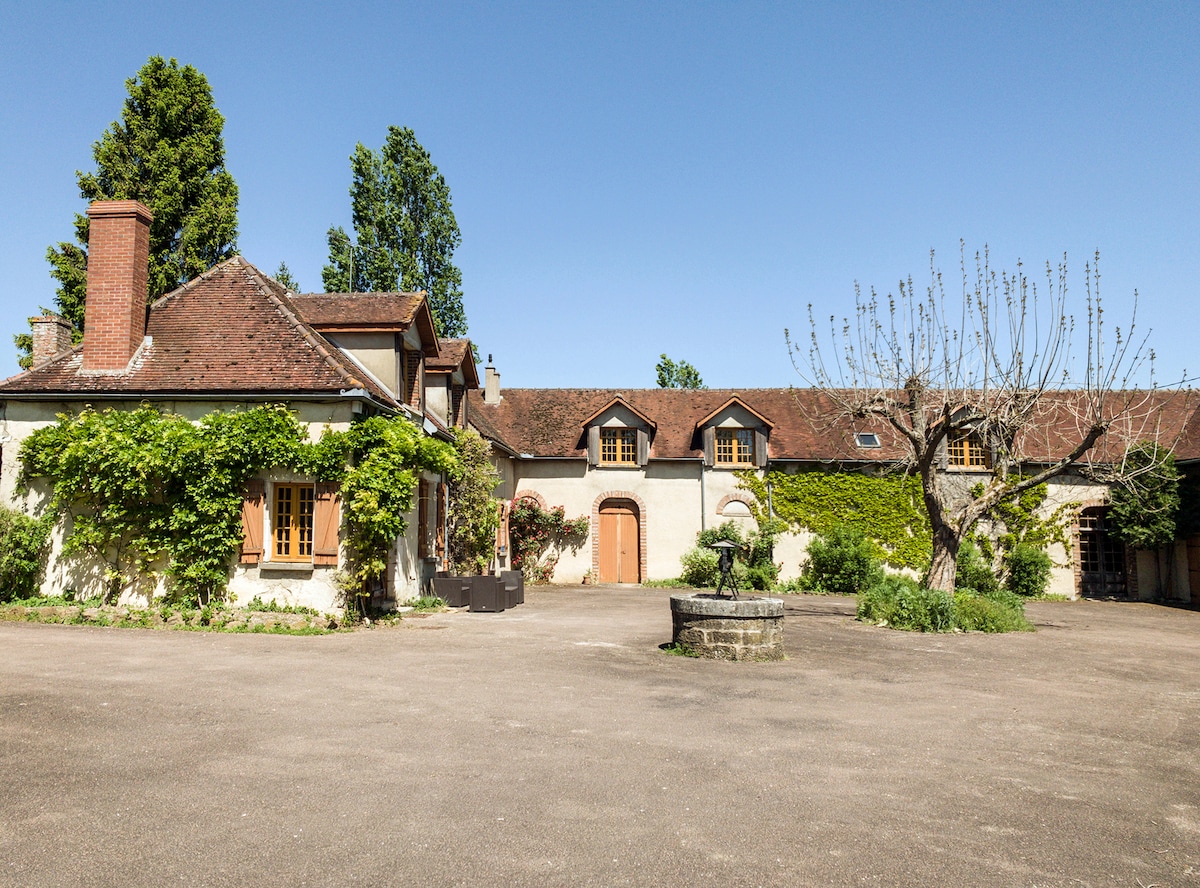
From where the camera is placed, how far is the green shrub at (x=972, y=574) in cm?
2227

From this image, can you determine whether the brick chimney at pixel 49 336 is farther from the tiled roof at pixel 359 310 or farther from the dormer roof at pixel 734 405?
the dormer roof at pixel 734 405

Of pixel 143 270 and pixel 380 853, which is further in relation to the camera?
pixel 143 270

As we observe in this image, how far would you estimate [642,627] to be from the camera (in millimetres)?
14125

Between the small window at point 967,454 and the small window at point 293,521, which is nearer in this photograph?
the small window at point 293,521

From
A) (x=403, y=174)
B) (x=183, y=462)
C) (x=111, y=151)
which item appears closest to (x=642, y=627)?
(x=183, y=462)

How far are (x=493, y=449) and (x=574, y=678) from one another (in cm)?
1342

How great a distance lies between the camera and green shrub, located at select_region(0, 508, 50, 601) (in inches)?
521

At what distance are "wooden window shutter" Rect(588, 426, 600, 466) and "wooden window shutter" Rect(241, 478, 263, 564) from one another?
41.2 feet

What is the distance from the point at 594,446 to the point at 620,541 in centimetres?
306

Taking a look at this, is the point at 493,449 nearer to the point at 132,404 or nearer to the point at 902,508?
the point at 132,404

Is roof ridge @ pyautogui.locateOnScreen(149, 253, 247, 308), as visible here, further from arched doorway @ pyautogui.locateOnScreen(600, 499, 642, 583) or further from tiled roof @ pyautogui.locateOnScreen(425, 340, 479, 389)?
arched doorway @ pyautogui.locateOnScreen(600, 499, 642, 583)

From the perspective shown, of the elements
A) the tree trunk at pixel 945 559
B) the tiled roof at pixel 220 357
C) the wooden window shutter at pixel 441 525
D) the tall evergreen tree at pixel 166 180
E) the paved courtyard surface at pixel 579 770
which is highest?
the tall evergreen tree at pixel 166 180

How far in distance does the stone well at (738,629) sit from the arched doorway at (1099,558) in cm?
1755

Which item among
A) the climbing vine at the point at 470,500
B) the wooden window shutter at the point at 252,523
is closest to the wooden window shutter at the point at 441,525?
the climbing vine at the point at 470,500
